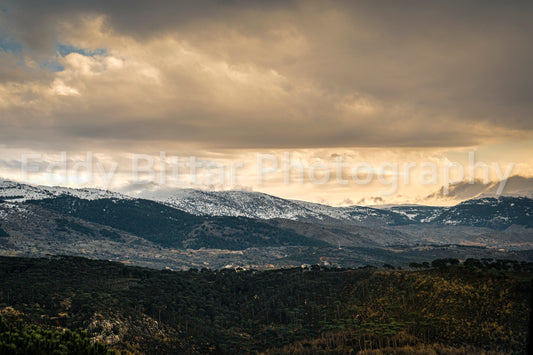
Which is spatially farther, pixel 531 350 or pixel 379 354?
pixel 379 354

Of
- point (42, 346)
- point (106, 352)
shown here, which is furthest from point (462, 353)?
point (42, 346)

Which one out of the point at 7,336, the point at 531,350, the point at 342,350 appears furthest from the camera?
the point at 342,350

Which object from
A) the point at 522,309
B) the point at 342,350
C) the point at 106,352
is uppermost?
the point at 106,352

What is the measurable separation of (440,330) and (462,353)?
20.8 m

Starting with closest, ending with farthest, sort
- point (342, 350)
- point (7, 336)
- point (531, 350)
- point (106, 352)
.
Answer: point (531, 350), point (7, 336), point (106, 352), point (342, 350)

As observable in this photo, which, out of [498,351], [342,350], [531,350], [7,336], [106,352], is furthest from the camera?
[342,350]

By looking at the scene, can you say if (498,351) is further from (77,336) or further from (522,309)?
(77,336)

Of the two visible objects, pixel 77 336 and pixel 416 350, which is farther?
pixel 416 350

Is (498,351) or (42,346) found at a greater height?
(42,346)

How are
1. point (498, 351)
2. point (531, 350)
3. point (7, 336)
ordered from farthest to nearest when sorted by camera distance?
point (498, 351) → point (7, 336) → point (531, 350)

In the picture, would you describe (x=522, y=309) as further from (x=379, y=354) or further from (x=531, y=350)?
(x=531, y=350)

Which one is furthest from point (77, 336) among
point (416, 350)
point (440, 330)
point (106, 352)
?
point (440, 330)

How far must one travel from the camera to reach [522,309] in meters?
200

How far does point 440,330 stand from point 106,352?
457ft
